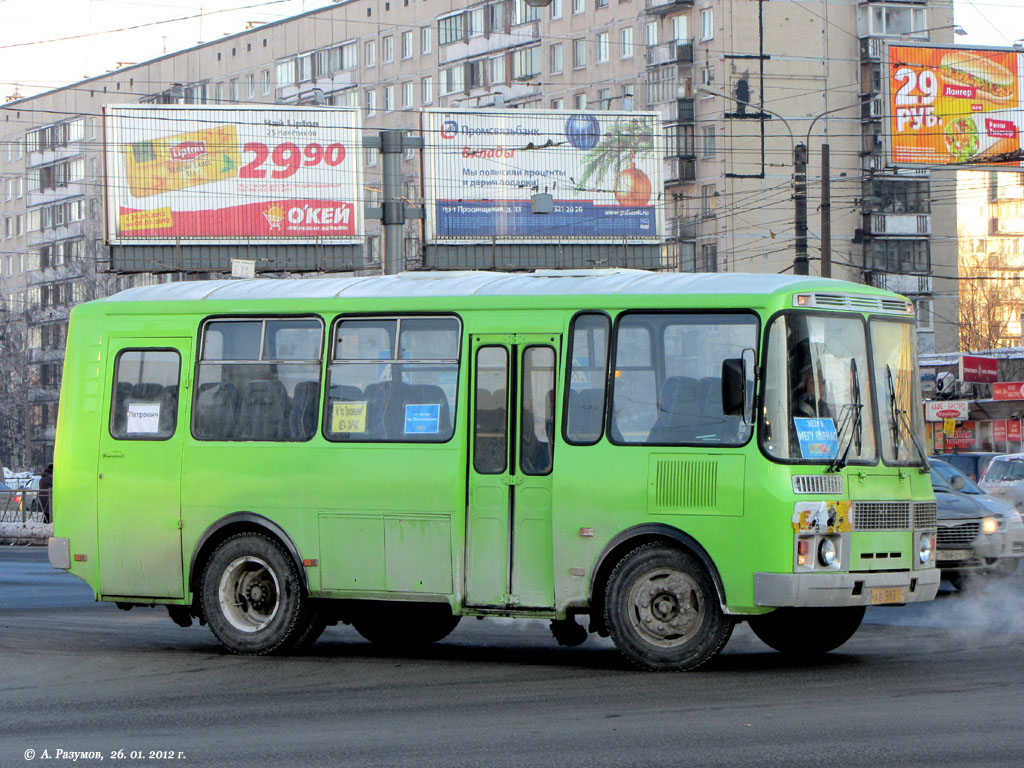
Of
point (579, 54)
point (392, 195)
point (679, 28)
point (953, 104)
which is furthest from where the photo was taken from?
point (579, 54)

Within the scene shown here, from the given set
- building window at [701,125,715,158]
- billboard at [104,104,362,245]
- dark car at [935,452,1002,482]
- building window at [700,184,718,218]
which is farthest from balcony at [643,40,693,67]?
dark car at [935,452,1002,482]

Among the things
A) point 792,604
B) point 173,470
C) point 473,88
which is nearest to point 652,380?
point 792,604

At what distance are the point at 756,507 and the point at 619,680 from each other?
139 cm

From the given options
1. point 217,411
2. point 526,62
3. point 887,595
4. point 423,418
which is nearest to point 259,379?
point 217,411

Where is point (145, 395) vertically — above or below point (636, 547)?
above

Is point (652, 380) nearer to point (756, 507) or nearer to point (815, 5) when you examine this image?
point (756, 507)

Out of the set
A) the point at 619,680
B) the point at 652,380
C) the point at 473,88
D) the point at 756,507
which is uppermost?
the point at 473,88

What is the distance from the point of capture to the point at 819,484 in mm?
Answer: 11484

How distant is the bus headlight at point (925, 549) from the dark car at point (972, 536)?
265 inches

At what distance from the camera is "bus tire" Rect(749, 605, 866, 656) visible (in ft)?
41.5

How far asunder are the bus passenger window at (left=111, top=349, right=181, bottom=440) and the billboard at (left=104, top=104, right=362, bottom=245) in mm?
40635

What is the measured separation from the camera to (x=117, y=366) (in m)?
14.1

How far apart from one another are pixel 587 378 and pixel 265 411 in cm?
264

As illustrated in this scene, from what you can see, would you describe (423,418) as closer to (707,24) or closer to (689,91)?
(689,91)
